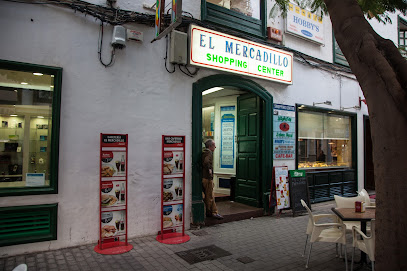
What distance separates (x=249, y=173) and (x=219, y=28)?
12.9ft

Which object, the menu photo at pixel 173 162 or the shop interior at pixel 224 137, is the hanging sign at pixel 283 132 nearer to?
the shop interior at pixel 224 137

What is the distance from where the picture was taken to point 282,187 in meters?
7.75

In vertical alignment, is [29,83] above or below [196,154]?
above

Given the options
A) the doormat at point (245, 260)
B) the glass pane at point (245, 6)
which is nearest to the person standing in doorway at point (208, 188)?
the doormat at point (245, 260)

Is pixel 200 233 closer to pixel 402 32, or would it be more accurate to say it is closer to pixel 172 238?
pixel 172 238

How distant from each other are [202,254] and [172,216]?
3.38ft

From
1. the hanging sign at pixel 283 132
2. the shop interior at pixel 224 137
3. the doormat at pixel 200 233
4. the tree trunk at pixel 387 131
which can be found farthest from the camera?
the shop interior at pixel 224 137

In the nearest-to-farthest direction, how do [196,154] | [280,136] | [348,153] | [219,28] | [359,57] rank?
[359,57], [196,154], [219,28], [280,136], [348,153]

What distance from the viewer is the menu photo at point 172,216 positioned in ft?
Result: 18.4

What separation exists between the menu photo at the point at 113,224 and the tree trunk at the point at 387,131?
394 cm

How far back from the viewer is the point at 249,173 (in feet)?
27.0

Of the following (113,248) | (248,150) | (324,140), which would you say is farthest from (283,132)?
(113,248)

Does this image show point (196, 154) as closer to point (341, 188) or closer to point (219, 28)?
point (219, 28)

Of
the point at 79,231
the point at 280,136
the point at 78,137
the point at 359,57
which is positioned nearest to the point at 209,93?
the point at 280,136
